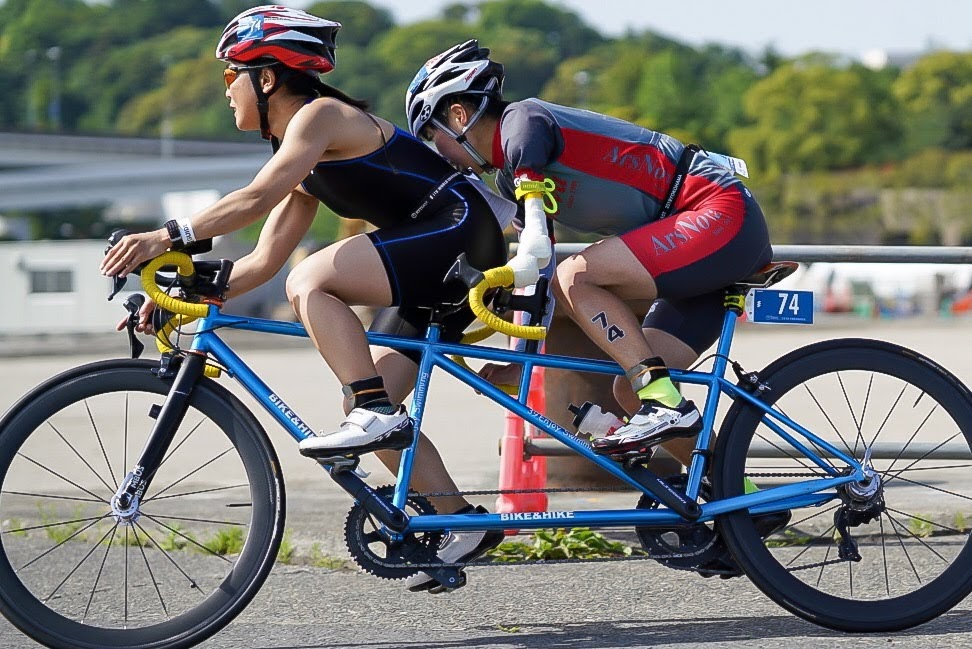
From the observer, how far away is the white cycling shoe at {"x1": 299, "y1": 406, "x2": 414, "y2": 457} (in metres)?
4.09

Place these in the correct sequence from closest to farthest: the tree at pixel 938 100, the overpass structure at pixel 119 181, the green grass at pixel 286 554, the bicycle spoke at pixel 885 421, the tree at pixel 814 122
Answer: the bicycle spoke at pixel 885 421 < the green grass at pixel 286 554 < the overpass structure at pixel 119 181 < the tree at pixel 814 122 < the tree at pixel 938 100

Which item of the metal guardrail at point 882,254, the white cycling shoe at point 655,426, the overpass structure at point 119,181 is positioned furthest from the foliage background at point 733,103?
the white cycling shoe at point 655,426

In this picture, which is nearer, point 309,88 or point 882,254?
point 309,88

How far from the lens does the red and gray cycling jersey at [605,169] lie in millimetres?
4184

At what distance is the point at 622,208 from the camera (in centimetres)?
435

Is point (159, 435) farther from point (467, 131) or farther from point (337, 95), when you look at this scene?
point (467, 131)

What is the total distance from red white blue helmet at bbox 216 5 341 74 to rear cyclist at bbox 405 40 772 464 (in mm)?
294

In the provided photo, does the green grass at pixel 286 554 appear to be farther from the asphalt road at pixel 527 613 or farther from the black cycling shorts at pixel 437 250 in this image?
the black cycling shorts at pixel 437 250

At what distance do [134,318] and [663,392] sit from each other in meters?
1.52

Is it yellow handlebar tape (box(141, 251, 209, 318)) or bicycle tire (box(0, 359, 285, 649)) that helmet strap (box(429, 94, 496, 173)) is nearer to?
yellow handlebar tape (box(141, 251, 209, 318))

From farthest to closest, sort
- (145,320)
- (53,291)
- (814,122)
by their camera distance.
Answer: (814,122), (53,291), (145,320)

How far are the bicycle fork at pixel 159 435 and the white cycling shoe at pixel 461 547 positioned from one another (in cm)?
81

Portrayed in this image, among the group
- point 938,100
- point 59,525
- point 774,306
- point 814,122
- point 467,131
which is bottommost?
point 814,122

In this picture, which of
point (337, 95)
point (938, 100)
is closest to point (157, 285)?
point (337, 95)
